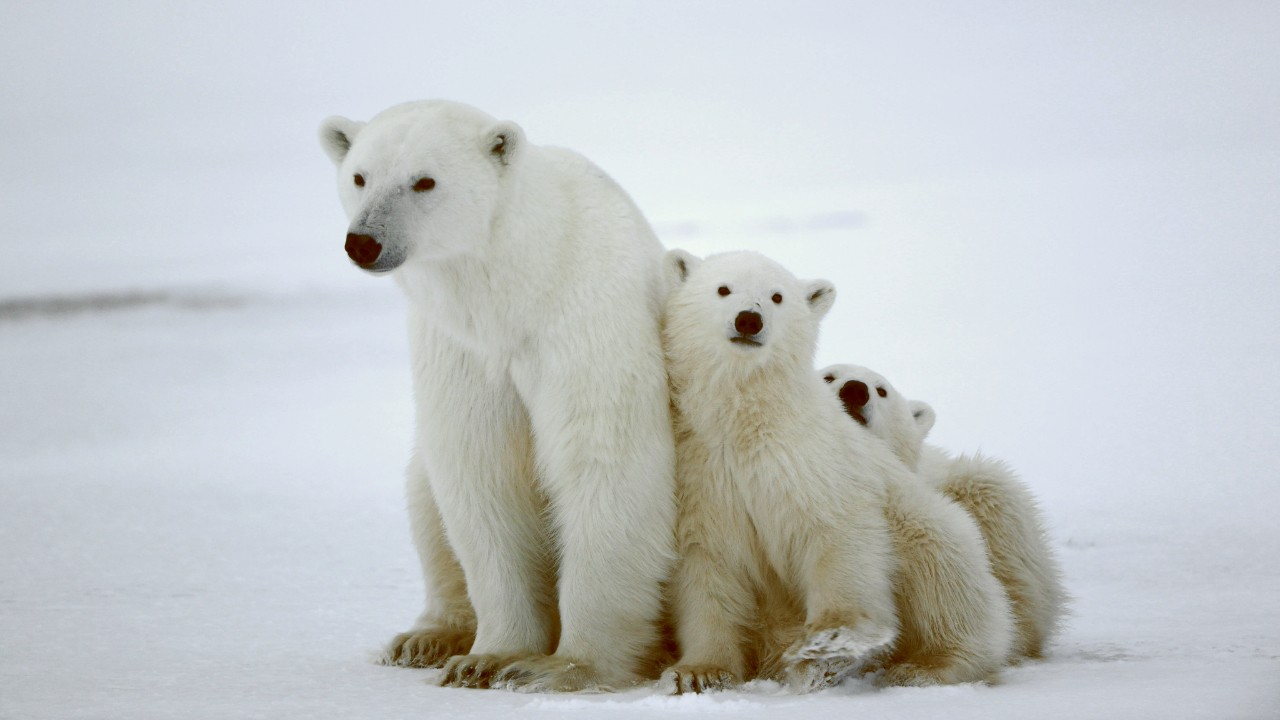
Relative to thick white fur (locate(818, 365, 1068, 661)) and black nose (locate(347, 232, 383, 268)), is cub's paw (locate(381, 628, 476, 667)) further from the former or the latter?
thick white fur (locate(818, 365, 1068, 661))

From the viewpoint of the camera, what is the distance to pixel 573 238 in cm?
468

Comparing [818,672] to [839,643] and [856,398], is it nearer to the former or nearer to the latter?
[839,643]

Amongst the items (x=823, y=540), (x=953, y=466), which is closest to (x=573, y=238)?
(x=823, y=540)

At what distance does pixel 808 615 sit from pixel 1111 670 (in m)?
1.00

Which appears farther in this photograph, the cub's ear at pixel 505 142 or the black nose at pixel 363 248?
the cub's ear at pixel 505 142

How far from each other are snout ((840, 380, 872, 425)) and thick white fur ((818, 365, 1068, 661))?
0.05 ft

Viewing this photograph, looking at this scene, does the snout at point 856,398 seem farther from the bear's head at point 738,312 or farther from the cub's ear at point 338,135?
the cub's ear at point 338,135

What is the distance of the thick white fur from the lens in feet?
16.6

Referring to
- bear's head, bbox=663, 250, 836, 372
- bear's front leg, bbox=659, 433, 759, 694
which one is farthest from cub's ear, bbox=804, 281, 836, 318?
bear's front leg, bbox=659, 433, 759, 694

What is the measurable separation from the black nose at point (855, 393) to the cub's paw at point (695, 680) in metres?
1.18

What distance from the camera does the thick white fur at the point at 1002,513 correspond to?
5.06 meters

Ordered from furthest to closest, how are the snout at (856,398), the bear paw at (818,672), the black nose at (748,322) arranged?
the snout at (856,398) < the black nose at (748,322) < the bear paw at (818,672)

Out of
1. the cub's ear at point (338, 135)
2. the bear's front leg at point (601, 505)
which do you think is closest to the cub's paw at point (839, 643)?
the bear's front leg at point (601, 505)

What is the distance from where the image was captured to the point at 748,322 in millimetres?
4441
